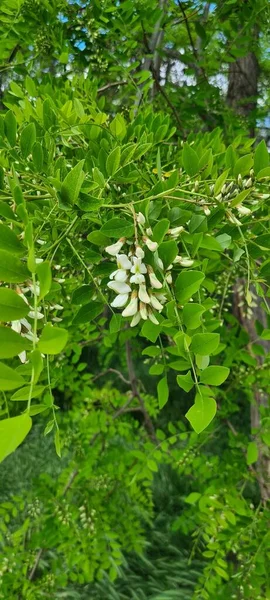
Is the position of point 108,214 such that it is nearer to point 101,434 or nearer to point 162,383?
point 162,383

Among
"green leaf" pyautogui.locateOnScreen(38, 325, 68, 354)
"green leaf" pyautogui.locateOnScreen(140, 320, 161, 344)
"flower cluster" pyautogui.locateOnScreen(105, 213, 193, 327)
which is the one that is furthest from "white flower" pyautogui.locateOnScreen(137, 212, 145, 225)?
"green leaf" pyautogui.locateOnScreen(38, 325, 68, 354)

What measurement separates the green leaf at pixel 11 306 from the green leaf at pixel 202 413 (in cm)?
15

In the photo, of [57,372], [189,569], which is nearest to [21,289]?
[57,372]

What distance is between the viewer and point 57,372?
140 centimetres

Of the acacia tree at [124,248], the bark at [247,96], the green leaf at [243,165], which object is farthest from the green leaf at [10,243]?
the bark at [247,96]

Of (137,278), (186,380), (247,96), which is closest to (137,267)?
(137,278)

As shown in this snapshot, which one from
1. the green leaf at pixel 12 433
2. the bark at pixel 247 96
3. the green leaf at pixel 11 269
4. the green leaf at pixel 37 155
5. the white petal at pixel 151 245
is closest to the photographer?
the green leaf at pixel 12 433

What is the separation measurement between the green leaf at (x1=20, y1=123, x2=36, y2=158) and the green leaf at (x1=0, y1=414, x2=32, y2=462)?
0.42 metres

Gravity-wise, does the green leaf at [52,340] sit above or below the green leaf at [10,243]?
below

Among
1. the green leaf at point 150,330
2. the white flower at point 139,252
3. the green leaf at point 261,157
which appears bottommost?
the green leaf at point 150,330

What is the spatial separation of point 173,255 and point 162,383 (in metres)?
0.17

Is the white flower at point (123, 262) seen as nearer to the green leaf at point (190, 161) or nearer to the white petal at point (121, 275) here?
the white petal at point (121, 275)

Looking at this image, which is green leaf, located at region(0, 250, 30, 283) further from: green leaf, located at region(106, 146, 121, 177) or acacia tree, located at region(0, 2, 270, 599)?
green leaf, located at region(106, 146, 121, 177)

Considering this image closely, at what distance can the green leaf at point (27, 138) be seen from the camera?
63 cm
